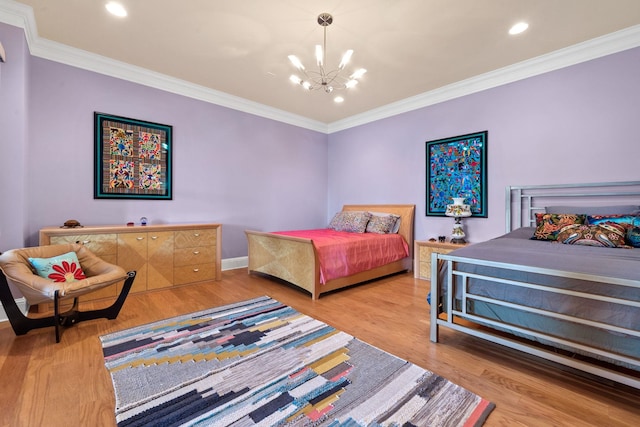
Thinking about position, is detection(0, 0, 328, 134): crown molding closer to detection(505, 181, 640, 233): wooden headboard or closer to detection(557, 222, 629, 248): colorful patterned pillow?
detection(505, 181, 640, 233): wooden headboard

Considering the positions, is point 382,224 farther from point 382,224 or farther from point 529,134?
point 529,134

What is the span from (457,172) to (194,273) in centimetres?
389

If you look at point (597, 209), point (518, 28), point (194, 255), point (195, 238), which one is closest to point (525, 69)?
point (518, 28)

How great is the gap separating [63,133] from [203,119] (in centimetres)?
161

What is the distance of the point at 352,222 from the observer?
14.6 ft

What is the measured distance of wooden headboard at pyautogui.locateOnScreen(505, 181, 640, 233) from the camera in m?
2.72

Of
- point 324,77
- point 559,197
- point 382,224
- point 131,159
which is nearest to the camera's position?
point 559,197

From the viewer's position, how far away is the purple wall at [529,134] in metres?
2.76

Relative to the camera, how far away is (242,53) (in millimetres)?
3070

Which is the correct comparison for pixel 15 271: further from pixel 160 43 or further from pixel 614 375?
pixel 614 375

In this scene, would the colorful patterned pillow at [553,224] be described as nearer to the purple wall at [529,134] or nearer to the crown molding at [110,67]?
the purple wall at [529,134]

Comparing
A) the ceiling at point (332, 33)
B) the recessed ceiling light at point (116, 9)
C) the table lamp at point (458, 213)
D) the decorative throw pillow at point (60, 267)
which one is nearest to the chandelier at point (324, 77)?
the ceiling at point (332, 33)

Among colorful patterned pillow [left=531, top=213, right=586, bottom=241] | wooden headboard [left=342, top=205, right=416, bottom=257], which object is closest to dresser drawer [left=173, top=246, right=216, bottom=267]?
wooden headboard [left=342, top=205, right=416, bottom=257]

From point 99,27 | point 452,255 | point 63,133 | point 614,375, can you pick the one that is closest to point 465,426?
point 614,375
